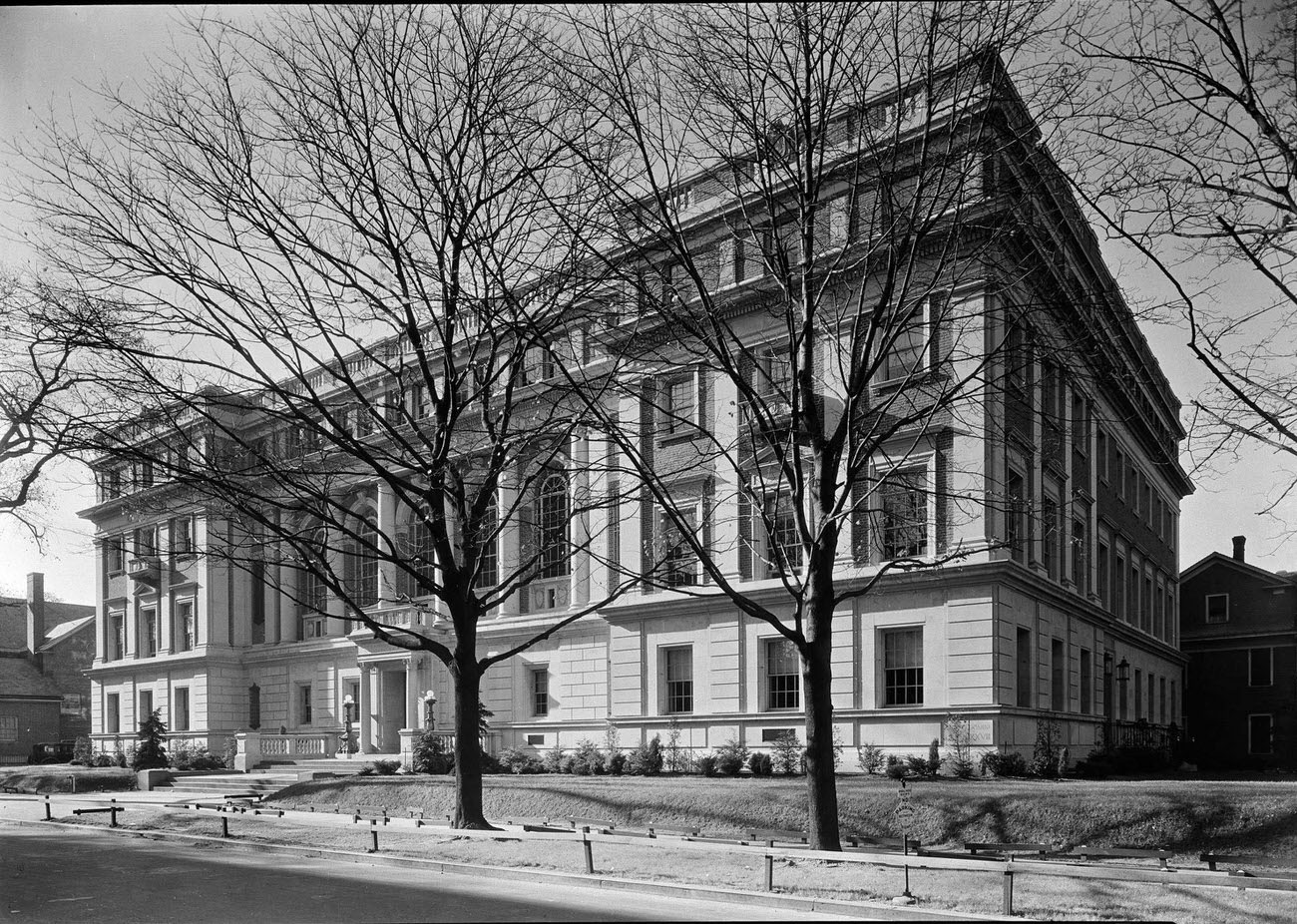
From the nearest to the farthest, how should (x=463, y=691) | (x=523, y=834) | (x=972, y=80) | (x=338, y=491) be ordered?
1. (x=972, y=80)
2. (x=523, y=834)
3. (x=463, y=691)
4. (x=338, y=491)

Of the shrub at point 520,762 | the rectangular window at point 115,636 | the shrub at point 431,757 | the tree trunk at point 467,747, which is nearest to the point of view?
the tree trunk at point 467,747

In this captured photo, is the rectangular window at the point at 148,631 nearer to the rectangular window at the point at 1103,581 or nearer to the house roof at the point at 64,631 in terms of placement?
the house roof at the point at 64,631

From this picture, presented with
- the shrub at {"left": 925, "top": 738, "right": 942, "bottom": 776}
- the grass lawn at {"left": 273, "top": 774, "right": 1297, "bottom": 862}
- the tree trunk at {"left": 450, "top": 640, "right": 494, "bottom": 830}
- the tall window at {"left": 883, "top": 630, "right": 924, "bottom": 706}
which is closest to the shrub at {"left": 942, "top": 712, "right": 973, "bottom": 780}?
the shrub at {"left": 925, "top": 738, "right": 942, "bottom": 776}

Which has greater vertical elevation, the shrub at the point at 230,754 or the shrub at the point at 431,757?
the shrub at the point at 431,757

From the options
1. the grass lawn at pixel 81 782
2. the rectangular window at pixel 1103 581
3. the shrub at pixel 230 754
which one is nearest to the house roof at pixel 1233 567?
the rectangular window at pixel 1103 581

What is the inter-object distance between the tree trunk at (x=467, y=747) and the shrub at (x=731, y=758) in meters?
10.5

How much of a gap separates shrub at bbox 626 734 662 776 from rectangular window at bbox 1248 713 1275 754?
35.2 m

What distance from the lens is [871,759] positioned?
27172mm

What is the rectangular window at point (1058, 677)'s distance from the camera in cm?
3120

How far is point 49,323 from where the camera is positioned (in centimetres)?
1773

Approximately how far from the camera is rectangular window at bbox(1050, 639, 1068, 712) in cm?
3120

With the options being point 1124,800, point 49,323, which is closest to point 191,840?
point 49,323

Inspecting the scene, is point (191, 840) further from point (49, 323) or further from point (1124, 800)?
point (1124, 800)

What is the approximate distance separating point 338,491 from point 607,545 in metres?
15.4
